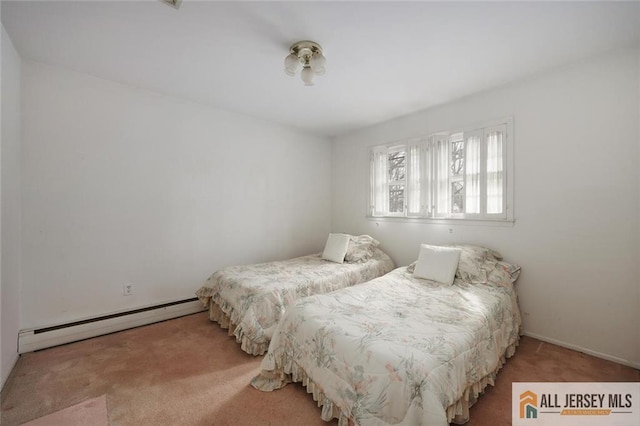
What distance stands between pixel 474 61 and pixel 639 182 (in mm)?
1596

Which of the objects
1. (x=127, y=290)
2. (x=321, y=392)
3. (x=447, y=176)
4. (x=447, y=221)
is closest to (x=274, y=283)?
(x=321, y=392)

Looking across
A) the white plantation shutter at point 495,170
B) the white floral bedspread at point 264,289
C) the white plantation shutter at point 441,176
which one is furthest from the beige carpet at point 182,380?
the white plantation shutter at point 441,176

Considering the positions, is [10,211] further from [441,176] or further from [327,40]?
[441,176]

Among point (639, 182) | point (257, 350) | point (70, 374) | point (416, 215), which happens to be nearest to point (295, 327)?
point (257, 350)

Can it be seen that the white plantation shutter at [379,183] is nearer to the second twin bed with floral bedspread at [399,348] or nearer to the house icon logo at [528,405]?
the second twin bed with floral bedspread at [399,348]

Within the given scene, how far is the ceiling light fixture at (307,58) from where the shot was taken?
200 centimetres

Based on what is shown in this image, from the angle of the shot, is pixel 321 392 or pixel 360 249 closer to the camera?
pixel 321 392

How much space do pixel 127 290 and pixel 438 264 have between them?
3.25 meters

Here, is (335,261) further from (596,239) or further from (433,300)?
(596,239)

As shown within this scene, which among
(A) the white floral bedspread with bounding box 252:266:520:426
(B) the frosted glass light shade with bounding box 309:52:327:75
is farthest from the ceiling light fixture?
(A) the white floral bedspread with bounding box 252:266:520:426

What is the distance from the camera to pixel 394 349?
1356mm

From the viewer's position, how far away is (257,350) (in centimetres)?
223

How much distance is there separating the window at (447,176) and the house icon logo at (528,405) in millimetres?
1568

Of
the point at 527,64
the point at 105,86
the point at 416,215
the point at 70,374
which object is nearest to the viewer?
the point at 70,374
